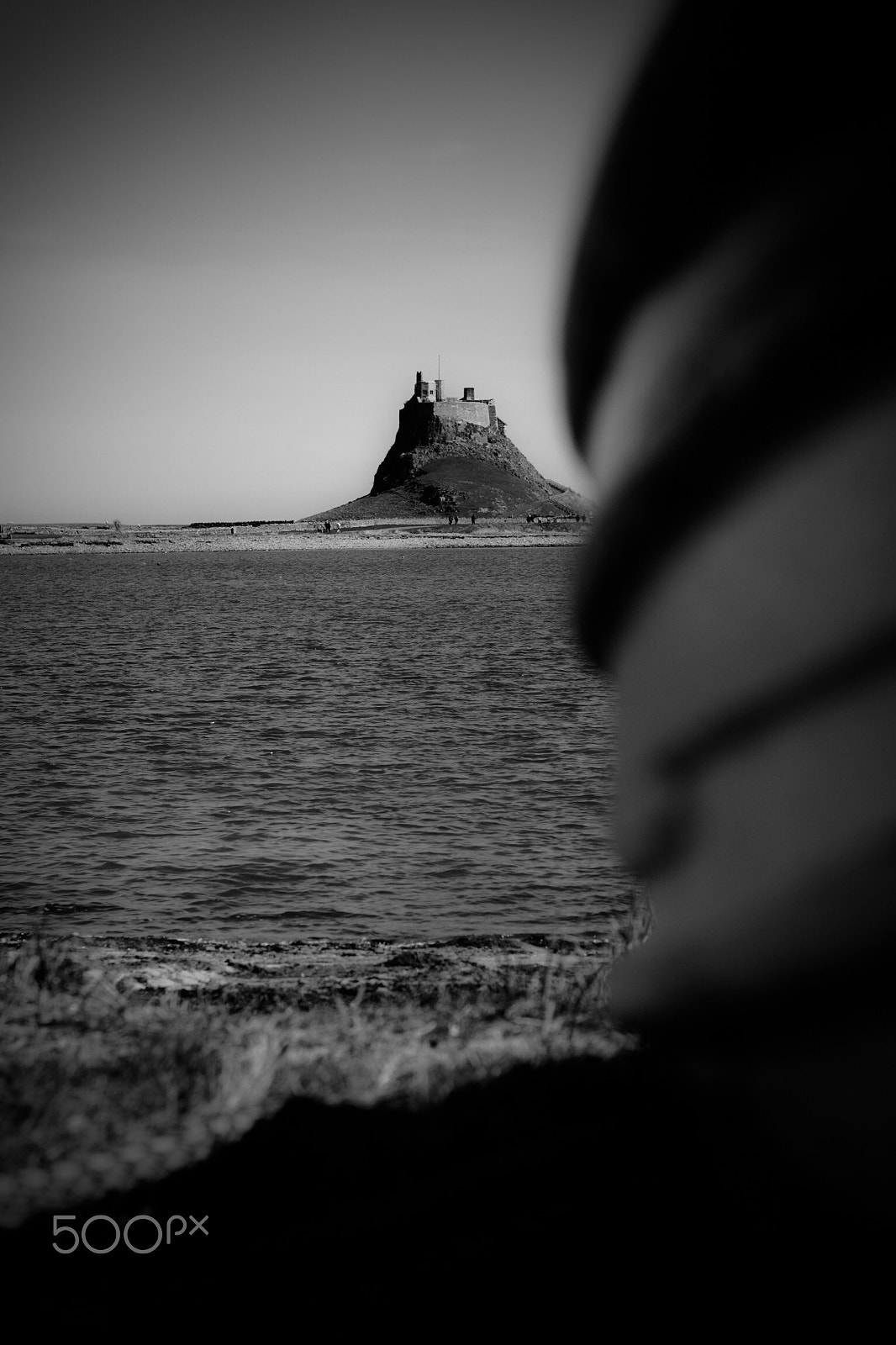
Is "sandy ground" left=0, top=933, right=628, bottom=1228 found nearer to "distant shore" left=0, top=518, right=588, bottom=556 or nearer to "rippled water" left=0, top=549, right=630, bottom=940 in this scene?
"rippled water" left=0, top=549, right=630, bottom=940

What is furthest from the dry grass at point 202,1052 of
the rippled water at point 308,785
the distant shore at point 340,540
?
the distant shore at point 340,540

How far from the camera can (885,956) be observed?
6.36 ft

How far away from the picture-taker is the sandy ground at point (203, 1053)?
3568 mm

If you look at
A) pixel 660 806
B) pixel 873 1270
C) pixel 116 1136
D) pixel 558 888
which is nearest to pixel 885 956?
pixel 660 806

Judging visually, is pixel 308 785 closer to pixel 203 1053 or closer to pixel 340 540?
pixel 203 1053

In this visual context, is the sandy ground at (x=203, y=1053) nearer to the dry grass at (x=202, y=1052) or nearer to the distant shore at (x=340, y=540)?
the dry grass at (x=202, y=1052)

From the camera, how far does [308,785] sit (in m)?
19.4

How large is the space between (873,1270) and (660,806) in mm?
1205

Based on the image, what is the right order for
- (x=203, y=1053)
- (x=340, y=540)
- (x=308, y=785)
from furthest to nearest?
(x=340, y=540) → (x=308, y=785) → (x=203, y=1053)

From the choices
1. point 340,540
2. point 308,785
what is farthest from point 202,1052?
point 340,540

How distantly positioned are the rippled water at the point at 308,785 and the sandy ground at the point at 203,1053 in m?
2.43

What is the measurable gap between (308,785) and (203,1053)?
15.3m

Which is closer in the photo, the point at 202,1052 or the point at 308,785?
the point at 202,1052

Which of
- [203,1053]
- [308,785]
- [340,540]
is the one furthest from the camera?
[340,540]
